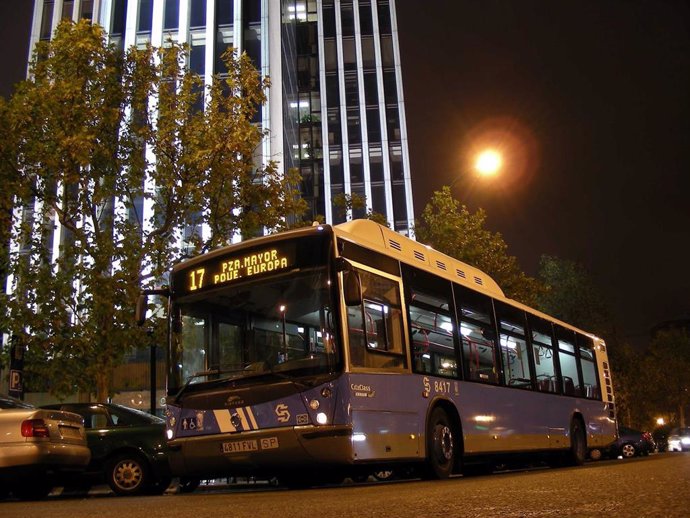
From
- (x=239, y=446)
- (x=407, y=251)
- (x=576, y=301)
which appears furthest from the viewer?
(x=576, y=301)

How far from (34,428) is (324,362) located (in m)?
4.17

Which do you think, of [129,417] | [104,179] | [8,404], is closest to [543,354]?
[129,417]

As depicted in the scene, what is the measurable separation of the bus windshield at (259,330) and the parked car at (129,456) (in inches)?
109

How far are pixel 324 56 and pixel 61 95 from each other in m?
47.1

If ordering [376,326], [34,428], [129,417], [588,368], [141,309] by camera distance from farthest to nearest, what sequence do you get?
[588,368] < [129,417] < [141,309] < [34,428] < [376,326]

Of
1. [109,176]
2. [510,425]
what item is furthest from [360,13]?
[510,425]

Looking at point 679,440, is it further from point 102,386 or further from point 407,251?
point 407,251

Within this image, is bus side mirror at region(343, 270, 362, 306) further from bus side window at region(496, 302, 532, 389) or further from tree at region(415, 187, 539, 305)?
tree at region(415, 187, 539, 305)

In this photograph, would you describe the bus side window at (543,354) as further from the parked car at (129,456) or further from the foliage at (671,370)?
the foliage at (671,370)

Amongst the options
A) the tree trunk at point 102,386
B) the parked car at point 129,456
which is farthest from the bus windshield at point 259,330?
the tree trunk at point 102,386

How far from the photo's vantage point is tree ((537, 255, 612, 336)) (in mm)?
42594

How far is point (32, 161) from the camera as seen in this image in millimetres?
15094

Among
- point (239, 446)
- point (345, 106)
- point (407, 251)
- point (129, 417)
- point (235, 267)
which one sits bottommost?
point (239, 446)

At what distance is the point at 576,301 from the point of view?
43.2 m
